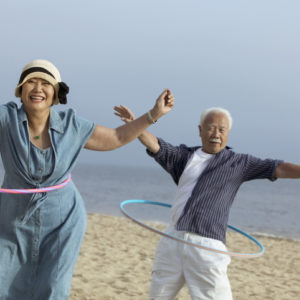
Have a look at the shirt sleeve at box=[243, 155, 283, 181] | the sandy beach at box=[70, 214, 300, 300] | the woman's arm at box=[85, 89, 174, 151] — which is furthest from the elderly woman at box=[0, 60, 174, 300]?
the sandy beach at box=[70, 214, 300, 300]

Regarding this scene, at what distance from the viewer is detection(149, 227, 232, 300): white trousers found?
3734 millimetres

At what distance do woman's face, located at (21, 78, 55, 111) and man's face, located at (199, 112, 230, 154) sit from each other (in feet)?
4.43

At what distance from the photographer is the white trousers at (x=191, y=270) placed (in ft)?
12.3

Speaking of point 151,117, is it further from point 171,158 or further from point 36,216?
point 36,216

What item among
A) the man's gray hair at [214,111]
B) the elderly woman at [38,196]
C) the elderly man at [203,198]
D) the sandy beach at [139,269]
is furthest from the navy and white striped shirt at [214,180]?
the sandy beach at [139,269]

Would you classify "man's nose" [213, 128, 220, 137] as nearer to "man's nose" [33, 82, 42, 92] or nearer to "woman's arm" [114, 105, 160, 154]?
"woman's arm" [114, 105, 160, 154]

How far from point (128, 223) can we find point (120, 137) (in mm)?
11521

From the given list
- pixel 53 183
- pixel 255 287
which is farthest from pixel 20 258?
pixel 255 287

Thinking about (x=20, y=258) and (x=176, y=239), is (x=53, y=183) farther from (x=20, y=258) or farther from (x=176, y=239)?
(x=176, y=239)

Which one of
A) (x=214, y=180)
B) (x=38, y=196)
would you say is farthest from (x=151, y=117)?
(x=38, y=196)

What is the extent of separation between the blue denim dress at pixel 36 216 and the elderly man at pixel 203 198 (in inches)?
31.7

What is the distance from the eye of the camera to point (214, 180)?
4004mm

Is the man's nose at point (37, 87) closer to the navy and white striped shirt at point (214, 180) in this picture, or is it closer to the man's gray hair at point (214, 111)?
the navy and white striped shirt at point (214, 180)

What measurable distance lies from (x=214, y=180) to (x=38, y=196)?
4.77ft
